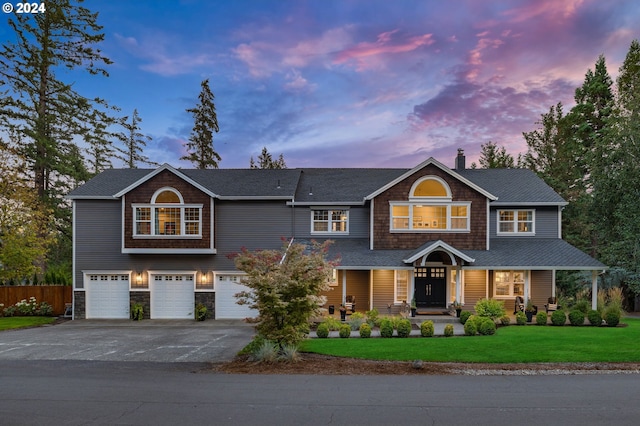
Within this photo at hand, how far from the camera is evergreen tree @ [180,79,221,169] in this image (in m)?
39.5

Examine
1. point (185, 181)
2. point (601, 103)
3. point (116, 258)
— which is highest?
point (601, 103)

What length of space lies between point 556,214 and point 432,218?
732 centimetres

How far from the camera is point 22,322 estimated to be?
1911 centimetres

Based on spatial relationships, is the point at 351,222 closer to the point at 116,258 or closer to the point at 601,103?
the point at 116,258

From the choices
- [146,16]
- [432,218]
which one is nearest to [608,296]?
[432,218]

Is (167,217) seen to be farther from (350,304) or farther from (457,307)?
(457,307)

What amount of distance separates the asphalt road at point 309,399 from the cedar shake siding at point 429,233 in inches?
444

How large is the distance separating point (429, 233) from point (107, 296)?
18.3 m

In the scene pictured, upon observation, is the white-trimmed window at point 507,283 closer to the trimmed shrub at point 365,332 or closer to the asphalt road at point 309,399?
the trimmed shrub at point 365,332

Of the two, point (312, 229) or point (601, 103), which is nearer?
point (312, 229)

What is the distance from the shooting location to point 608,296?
71.7 feet

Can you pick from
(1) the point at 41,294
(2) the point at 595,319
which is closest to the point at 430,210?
(2) the point at 595,319

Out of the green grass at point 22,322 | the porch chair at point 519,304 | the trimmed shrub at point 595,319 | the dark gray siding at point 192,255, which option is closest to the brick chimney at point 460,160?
the porch chair at point 519,304

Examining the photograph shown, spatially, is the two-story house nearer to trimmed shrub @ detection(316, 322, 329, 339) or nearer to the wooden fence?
the wooden fence
